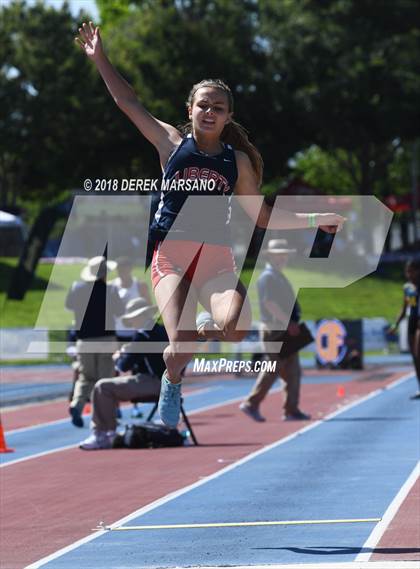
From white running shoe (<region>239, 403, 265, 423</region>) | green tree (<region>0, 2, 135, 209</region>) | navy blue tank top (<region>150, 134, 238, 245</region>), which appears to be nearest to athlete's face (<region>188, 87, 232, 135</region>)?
navy blue tank top (<region>150, 134, 238, 245</region>)

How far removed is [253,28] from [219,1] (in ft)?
6.55

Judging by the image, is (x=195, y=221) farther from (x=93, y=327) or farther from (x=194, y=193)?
(x=93, y=327)

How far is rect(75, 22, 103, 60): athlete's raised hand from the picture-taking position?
7.47 m

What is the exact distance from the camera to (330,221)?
7.19 m

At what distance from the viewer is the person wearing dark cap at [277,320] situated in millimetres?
15672

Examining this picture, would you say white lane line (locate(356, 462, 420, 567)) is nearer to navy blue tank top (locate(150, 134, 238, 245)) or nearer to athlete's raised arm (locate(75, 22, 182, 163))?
navy blue tank top (locate(150, 134, 238, 245))

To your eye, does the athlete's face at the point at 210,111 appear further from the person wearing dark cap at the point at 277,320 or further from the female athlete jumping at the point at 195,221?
the person wearing dark cap at the point at 277,320

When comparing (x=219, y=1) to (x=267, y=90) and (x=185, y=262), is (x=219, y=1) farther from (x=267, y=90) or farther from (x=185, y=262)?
(x=185, y=262)

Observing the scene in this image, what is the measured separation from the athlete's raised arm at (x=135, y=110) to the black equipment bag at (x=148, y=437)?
22.6 feet

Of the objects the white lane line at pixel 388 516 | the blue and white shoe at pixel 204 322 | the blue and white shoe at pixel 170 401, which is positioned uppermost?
the blue and white shoe at pixel 204 322

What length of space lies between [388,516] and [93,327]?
7674mm

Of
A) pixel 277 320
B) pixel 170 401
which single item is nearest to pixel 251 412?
pixel 277 320

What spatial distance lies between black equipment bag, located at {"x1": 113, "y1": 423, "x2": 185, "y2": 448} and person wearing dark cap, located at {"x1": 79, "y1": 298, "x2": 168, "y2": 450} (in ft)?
0.57

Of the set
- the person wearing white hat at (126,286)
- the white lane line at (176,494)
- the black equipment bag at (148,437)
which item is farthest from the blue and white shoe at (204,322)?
the person wearing white hat at (126,286)
